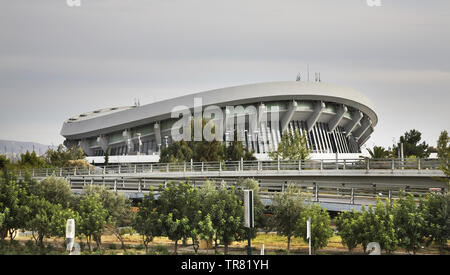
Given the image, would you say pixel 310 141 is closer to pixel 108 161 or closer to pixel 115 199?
pixel 108 161

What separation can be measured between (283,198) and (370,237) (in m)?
4.77

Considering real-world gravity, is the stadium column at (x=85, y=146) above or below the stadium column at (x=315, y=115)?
below

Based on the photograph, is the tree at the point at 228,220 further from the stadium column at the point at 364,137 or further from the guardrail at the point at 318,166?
the stadium column at the point at 364,137

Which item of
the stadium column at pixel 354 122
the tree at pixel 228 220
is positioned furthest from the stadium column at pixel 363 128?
the tree at pixel 228 220

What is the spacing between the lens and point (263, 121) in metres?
87.4

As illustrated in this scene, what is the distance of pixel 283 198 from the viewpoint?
997 inches

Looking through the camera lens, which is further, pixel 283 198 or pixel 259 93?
pixel 259 93

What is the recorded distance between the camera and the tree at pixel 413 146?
68375mm

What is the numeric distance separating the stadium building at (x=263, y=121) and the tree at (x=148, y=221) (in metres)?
54.9

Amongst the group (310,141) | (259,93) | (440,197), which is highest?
(259,93)

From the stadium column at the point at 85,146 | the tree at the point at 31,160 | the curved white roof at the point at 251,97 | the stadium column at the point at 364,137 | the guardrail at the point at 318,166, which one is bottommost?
the guardrail at the point at 318,166

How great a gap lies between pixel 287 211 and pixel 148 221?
582 cm
